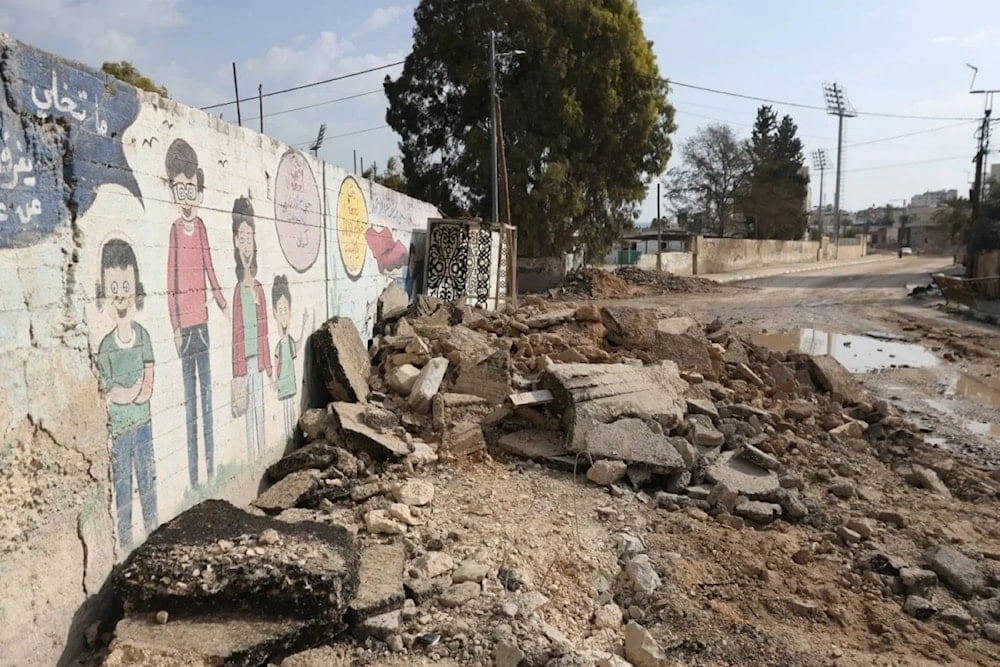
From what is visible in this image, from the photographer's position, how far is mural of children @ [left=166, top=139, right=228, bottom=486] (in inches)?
143

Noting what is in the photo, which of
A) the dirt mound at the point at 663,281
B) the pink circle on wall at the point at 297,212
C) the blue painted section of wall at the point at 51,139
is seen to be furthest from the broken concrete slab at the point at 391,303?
the dirt mound at the point at 663,281

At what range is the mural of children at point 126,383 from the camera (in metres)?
3.07

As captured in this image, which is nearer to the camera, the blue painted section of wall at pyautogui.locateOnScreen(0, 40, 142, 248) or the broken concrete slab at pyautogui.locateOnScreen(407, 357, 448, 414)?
the blue painted section of wall at pyautogui.locateOnScreen(0, 40, 142, 248)

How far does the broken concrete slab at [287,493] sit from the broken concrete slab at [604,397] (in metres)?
2.04

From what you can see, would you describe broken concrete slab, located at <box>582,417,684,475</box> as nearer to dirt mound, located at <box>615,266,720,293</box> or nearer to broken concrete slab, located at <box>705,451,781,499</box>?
broken concrete slab, located at <box>705,451,781,499</box>

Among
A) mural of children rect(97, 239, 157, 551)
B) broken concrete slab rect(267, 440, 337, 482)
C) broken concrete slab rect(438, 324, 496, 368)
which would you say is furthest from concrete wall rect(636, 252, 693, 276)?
mural of children rect(97, 239, 157, 551)

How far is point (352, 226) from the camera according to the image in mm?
6926

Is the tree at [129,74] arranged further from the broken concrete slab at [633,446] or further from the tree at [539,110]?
the broken concrete slab at [633,446]

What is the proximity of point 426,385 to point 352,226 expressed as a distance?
217cm

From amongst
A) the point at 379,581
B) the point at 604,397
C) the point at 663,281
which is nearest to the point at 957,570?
the point at 604,397

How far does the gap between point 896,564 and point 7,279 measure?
5.02m

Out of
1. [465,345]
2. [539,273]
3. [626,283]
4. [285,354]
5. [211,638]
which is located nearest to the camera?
[211,638]

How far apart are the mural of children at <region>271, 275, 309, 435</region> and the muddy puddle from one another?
8854 mm

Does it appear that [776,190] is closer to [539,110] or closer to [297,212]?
[539,110]
